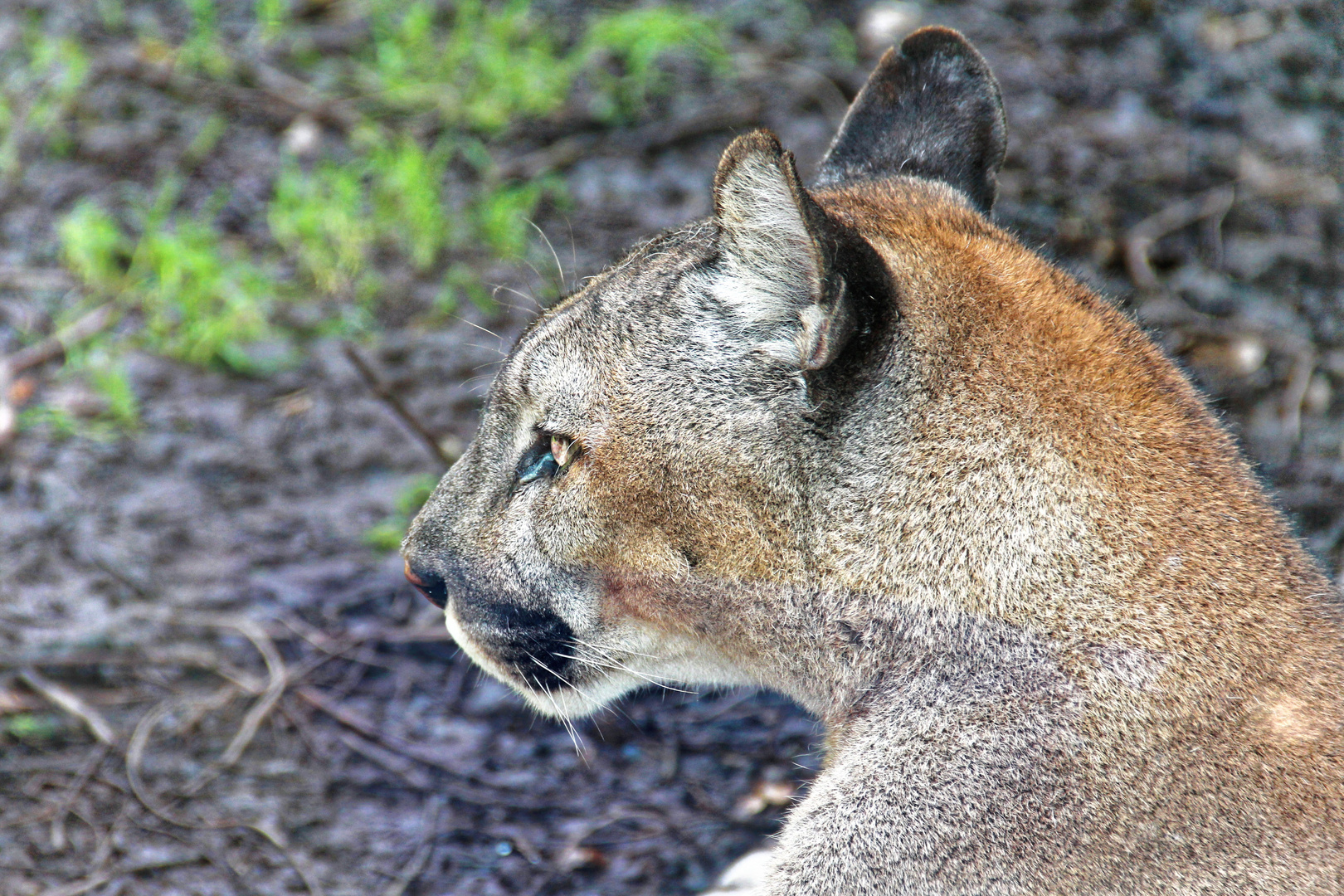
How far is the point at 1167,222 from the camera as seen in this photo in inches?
248

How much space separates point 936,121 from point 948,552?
142 cm

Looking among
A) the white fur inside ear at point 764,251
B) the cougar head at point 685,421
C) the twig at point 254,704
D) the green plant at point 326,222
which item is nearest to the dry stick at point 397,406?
the twig at point 254,704

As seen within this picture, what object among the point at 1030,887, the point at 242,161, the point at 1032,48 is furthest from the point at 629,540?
the point at 1032,48

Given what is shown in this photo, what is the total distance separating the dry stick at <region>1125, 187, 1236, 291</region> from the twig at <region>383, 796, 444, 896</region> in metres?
4.15

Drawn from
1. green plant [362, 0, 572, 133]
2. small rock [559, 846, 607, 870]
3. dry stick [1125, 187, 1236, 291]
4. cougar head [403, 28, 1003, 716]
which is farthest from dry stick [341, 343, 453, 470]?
dry stick [1125, 187, 1236, 291]

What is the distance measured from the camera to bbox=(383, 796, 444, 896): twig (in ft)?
13.5

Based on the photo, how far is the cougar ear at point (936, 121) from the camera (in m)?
3.43

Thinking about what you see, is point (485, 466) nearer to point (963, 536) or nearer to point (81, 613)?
point (963, 536)

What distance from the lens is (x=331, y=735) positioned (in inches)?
180

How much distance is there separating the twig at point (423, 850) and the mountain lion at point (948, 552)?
163 centimetres

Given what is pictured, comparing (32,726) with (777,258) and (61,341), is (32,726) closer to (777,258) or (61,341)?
(61,341)

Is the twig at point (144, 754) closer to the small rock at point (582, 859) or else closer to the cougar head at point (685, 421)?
the small rock at point (582, 859)

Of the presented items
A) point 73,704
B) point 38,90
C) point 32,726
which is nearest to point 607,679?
point 73,704

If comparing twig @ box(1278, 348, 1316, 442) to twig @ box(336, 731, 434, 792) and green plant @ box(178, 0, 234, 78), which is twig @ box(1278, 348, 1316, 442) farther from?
green plant @ box(178, 0, 234, 78)
